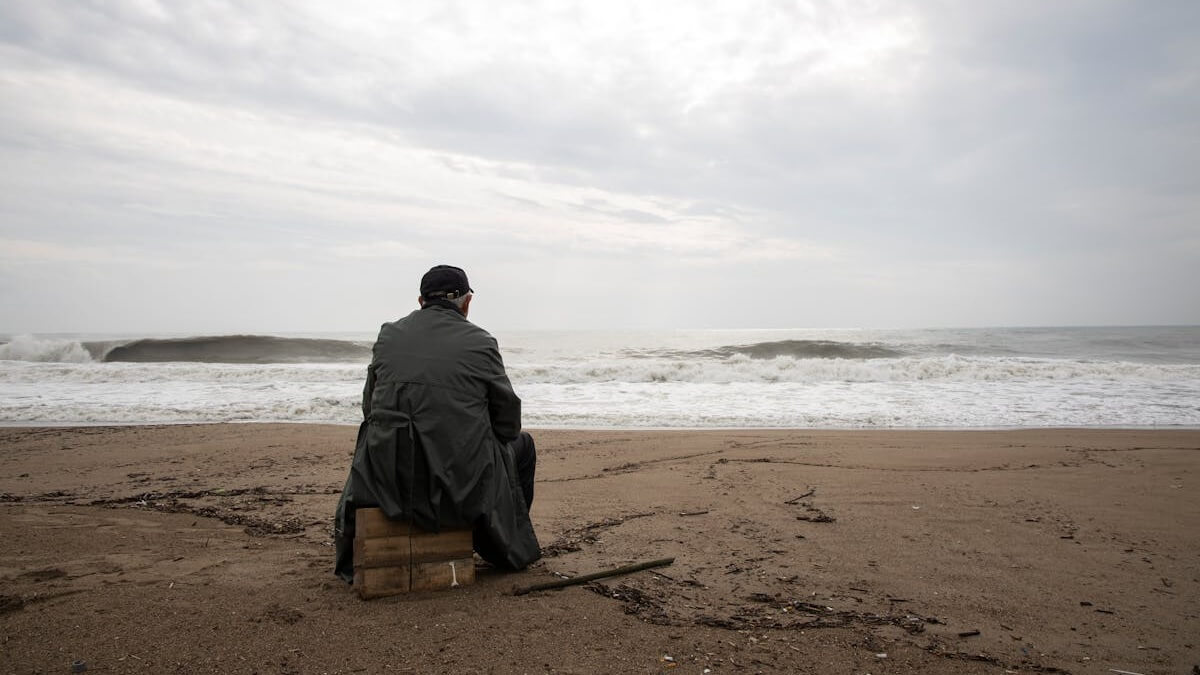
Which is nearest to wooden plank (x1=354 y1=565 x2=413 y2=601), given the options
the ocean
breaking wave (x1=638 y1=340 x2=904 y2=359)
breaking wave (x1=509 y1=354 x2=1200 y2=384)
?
the ocean

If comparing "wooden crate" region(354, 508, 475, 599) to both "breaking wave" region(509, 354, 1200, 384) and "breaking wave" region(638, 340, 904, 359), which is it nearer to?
"breaking wave" region(509, 354, 1200, 384)

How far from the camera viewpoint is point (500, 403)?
303 centimetres

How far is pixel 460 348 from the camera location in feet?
9.74

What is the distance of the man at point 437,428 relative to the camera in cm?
285

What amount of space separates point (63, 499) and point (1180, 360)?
3448 centimetres

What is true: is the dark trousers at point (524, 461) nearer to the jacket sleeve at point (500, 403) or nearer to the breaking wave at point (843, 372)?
the jacket sleeve at point (500, 403)

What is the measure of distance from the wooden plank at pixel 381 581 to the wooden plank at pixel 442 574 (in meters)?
0.03

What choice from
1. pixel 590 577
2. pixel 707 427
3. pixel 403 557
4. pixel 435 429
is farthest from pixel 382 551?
pixel 707 427

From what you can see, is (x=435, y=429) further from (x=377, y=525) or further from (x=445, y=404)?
(x=377, y=525)

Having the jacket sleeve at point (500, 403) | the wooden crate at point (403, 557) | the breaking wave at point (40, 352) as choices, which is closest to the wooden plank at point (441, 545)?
the wooden crate at point (403, 557)

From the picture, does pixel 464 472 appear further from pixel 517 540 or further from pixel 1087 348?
pixel 1087 348

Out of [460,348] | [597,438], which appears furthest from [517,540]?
[597,438]

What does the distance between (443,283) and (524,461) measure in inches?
38.0

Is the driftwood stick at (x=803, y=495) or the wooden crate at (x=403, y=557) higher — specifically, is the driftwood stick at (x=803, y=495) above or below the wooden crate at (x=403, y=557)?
below
